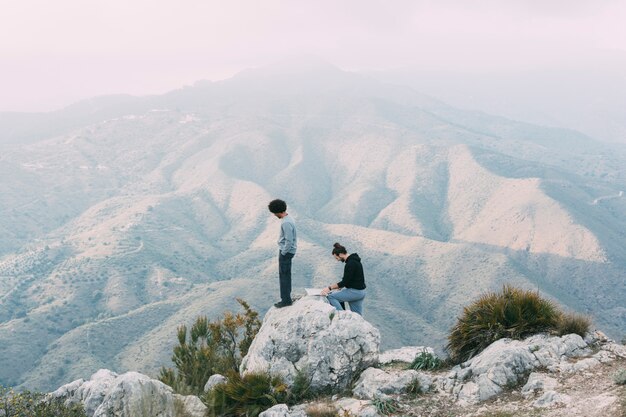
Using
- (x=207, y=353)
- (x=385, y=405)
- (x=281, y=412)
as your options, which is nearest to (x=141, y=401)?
(x=281, y=412)

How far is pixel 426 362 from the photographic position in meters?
12.0

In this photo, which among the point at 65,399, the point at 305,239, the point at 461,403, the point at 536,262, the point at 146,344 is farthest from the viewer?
the point at 305,239

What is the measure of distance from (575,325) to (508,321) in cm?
143

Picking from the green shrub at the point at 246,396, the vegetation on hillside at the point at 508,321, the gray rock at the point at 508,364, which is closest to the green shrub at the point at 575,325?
the vegetation on hillside at the point at 508,321

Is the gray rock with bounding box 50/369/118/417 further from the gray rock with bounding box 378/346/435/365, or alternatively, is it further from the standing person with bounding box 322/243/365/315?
the gray rock with bounding box 378/346/435/365

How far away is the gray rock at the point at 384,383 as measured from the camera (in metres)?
10.4

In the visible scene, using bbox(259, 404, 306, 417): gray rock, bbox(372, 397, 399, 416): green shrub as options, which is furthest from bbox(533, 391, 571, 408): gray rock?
bbox(259, 404, 306, 417): gray rock

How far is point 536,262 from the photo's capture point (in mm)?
167375

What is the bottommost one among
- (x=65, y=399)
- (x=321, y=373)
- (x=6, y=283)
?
(x=6, y=283)

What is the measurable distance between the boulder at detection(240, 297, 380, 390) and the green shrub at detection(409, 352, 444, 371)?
1.10 meters

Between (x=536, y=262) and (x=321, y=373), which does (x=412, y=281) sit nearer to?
(x=536, y=262)

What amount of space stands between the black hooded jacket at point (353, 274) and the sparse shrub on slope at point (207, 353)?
3800 mm

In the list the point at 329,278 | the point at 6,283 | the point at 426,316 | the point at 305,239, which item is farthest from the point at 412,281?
the point at 6,283

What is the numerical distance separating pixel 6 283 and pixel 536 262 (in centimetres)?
18070
